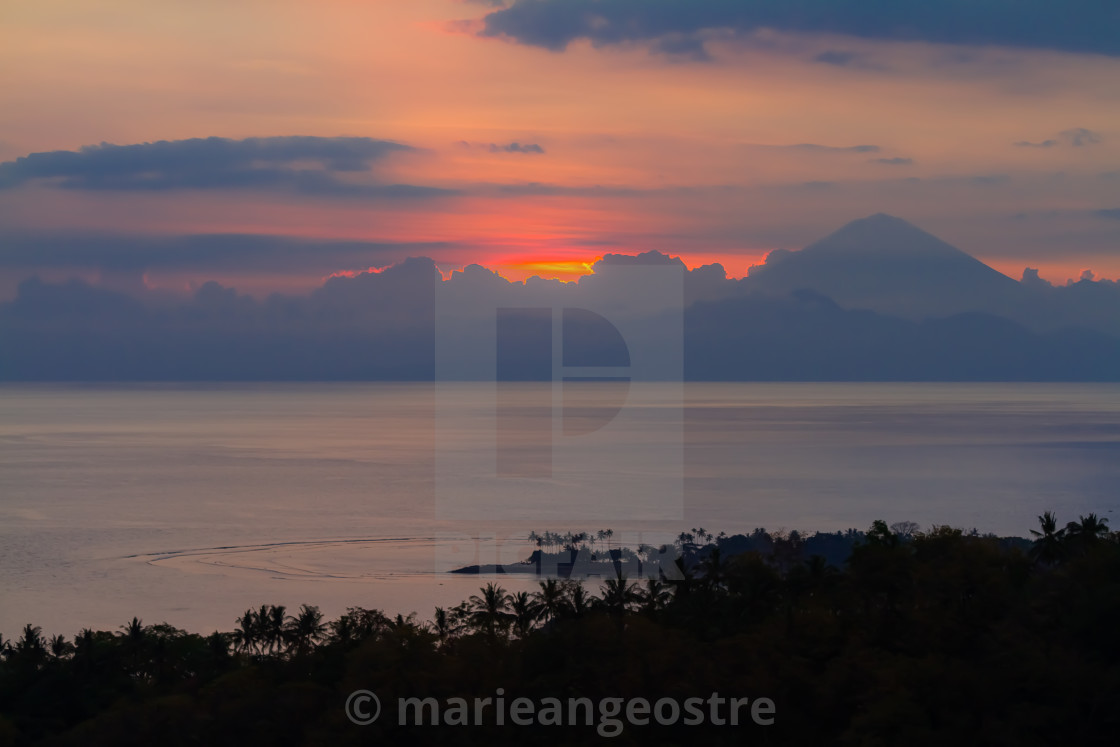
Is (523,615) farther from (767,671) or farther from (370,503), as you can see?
(370,503)

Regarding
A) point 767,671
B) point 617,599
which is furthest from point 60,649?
point 767,671

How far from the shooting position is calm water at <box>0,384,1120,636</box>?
71812mm


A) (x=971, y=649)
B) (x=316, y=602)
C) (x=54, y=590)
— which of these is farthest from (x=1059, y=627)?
(x=54, y=590)

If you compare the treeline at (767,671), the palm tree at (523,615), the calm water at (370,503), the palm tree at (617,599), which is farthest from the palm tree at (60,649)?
the calm water at (370,503)

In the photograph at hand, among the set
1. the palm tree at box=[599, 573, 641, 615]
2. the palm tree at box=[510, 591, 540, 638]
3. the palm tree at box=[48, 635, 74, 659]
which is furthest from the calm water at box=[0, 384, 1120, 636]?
the palm tree at box=[599, 573, 641, 615]

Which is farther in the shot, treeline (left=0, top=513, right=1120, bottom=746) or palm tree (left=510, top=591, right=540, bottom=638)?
palm tree (left=510, top=591, right=540, bottom=638)

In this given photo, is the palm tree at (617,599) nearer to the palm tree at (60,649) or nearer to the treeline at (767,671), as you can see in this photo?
the treeline at (767,671)

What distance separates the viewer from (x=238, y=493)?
110m

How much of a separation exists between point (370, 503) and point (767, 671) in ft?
275

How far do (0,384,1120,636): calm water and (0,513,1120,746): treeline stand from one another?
1511 inches

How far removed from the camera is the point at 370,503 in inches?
4072

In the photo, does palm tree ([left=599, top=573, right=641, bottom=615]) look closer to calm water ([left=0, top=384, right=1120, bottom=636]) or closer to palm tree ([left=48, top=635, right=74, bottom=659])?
palm tree ([left=48, top=635, right=74, bottom=659])

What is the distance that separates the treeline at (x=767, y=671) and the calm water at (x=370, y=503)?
38371 mm

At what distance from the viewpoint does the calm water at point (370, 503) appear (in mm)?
71812
